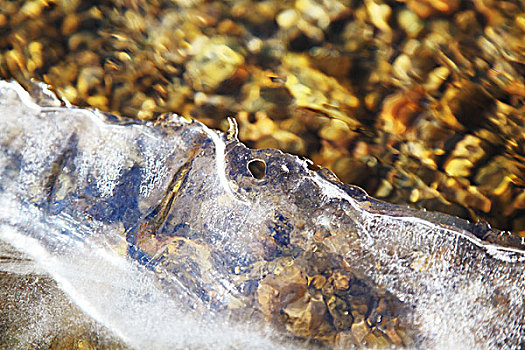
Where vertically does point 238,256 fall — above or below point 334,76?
below

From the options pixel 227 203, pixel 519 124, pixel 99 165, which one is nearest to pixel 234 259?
pixel 227 203

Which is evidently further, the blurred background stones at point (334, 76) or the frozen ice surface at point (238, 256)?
the frozen ice surface at point (238, 256)

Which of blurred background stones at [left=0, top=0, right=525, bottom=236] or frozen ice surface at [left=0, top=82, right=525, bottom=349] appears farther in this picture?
frozen ice surface at [left=0, top=82, right=525, bottom=349]

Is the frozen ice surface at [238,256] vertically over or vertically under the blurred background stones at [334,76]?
under

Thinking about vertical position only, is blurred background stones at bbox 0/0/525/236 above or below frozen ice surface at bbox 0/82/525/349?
above

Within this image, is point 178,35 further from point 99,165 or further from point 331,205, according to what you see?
point 331,205
